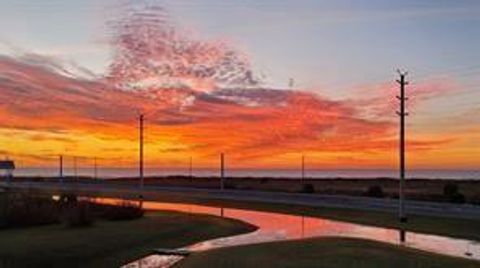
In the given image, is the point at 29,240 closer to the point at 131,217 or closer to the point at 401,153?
the point at 131,217

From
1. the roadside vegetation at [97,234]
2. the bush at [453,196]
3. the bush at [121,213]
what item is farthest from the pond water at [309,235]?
the bush at [453,196]

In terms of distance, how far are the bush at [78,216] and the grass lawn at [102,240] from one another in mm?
551

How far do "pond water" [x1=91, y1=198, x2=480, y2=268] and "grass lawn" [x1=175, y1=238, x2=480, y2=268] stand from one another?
2.49 meters

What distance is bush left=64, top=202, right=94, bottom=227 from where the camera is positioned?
137ft

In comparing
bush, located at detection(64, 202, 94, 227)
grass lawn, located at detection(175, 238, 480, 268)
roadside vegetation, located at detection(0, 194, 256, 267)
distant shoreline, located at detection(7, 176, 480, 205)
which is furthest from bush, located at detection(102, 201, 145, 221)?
distant shoreline, located at detection(7, 176, 480, 205)

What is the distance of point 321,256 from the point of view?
88.8ft

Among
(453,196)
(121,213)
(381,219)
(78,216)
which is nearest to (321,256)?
(78,216)

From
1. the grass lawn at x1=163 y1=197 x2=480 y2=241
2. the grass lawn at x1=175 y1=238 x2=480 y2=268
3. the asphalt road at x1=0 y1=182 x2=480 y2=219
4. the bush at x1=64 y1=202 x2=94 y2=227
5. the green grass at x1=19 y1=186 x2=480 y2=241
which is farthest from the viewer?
the asphalt road at x1=0 y1=182 x2=480 y2=219

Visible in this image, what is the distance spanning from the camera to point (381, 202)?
6512cm

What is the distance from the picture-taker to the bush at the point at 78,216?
41.8m

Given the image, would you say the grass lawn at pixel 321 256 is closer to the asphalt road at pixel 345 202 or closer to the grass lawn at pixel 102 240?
the grass lawn at pixel 102 240

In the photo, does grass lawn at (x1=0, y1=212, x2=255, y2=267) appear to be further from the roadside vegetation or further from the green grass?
the green grass

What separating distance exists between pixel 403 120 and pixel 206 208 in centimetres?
2411

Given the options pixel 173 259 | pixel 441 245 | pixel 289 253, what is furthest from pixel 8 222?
pixel 441 245
